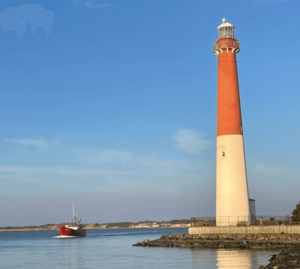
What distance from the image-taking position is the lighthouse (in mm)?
35719

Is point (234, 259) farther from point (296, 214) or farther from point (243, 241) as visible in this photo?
point (296, 214)

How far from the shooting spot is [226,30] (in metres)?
38.0

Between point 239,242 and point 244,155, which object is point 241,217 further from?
point 244,155

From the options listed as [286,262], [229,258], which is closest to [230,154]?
[229,258]

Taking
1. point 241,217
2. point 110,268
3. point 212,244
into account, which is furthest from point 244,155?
point 110,268

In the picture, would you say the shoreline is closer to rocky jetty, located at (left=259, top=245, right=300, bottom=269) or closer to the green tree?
the green tree

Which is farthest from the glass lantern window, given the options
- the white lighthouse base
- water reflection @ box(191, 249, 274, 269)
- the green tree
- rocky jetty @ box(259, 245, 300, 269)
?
rocky jetty @ box(259, 245, 300, 269)

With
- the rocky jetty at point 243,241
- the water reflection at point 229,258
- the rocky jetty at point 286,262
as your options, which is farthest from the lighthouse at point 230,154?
the rocky jetty at point 286,262

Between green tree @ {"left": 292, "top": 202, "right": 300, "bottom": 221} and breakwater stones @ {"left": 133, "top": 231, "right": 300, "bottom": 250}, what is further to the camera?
green tree @ {"left": 292, "top": 202, "right": 300, "bottom": 221}

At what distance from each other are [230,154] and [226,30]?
10.1 meters

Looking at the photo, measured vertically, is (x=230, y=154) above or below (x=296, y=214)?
above

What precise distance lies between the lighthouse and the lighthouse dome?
1.07m

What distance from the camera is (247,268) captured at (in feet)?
82.0

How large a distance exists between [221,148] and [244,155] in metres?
1.92
